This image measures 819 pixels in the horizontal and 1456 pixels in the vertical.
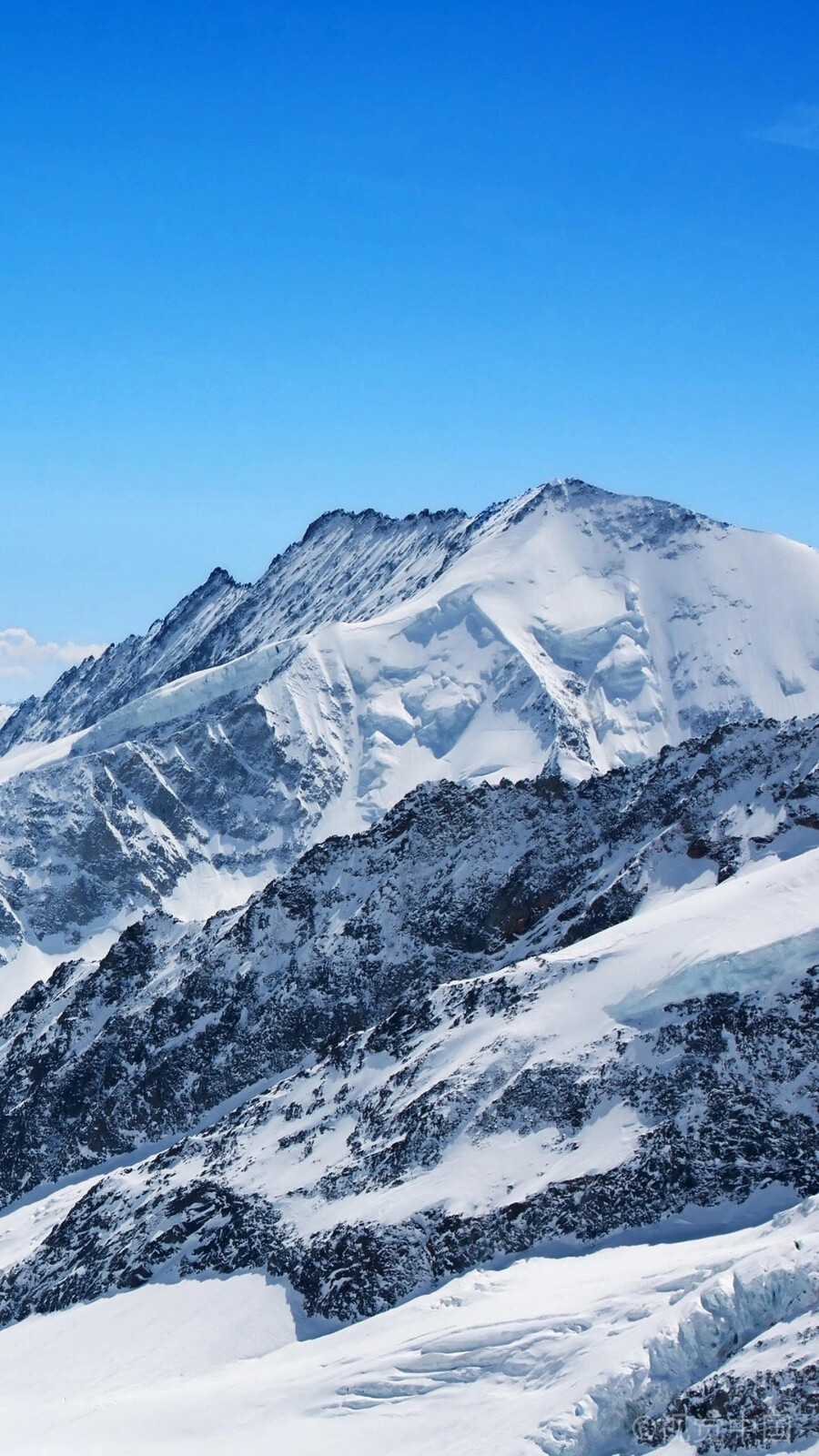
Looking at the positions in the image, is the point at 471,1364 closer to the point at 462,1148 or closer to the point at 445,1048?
the point at 462,1148

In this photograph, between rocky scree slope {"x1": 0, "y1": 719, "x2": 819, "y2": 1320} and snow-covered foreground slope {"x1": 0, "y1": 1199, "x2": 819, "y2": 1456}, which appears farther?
rocky scree slope {"x1": 0, "y1": 719, "x2": 819, "y2": 1320}

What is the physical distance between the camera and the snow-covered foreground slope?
241 feet

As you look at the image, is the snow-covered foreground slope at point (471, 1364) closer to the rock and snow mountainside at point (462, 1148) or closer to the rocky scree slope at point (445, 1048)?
the rock and snow mountainside at point (462, 1148)

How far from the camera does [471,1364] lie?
8625 centimetres

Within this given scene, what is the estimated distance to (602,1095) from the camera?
102625 mm

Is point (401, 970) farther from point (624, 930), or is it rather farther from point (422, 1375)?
point (422, 1375)

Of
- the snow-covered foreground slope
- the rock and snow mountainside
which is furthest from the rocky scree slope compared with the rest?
the snow-covered foreground slope

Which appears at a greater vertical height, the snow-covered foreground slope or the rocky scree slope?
the rocky scree slope

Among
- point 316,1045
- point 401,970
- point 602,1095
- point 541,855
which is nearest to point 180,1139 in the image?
point 316,1045

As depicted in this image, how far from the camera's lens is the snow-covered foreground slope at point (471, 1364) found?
73.6 meters

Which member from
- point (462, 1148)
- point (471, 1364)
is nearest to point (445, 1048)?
point (462, 1148)

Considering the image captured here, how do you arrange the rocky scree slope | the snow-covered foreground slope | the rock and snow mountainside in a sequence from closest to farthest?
the snow-covered foreground slope < the rock and snow mountainside < the rocky scree slope

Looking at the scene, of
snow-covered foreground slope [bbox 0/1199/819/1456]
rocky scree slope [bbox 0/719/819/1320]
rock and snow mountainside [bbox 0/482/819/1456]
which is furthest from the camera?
rocky scree slope [bbox 0/719/819/1320]

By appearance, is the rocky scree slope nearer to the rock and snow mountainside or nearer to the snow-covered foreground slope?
the rock and snow mountainside
